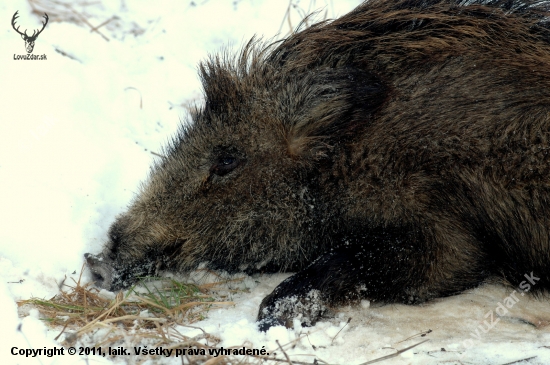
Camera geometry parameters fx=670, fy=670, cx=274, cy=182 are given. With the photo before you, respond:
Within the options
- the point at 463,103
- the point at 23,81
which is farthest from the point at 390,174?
the point at 23,81

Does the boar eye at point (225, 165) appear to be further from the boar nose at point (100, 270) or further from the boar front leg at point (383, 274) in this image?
the boar nose at point (100, 270)

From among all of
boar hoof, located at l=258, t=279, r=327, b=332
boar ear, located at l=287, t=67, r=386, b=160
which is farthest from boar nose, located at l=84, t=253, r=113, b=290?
boar ear, located at l=287, t=67, r=386, b=160

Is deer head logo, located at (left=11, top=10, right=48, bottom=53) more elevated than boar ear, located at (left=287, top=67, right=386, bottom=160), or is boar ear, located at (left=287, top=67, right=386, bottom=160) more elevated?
deer head logo, located at (left=11, top=10, right=48, bottom=53)

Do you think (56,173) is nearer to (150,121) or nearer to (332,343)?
(150,121)

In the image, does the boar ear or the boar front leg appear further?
the boar ear

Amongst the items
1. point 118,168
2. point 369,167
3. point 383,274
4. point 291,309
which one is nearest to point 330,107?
point 369,167

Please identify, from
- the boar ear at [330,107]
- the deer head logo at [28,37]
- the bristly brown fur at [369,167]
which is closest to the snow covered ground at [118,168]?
the deer head logo at [28,37]

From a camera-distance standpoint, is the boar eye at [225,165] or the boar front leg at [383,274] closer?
the boar front leg at [383,274]

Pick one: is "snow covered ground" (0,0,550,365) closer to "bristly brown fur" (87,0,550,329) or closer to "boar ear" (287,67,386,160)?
"bristly brown fur" (87,0,550,329)
